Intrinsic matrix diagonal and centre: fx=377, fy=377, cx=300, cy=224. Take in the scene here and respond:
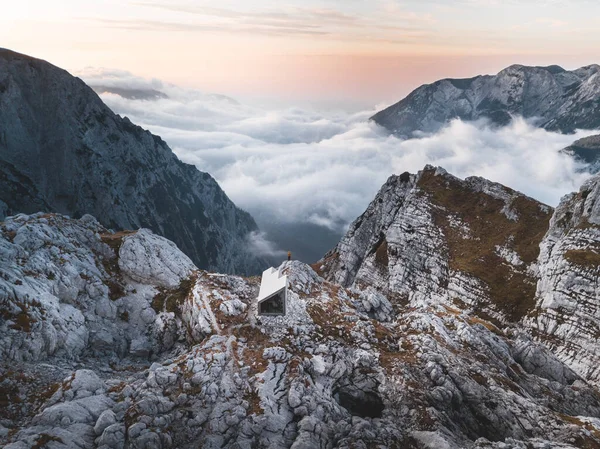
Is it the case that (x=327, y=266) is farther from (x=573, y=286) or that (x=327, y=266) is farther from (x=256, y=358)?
(x=256, y=358)

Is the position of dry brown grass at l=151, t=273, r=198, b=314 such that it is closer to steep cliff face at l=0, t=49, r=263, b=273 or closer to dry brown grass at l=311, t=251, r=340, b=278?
dry brown grass at l=311, t=251, r=340, b=278

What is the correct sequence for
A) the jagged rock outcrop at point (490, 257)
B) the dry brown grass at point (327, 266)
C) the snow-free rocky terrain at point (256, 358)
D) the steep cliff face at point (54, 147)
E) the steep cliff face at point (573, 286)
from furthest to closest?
the steep cliff face at point (54, 147) < the dry brown grass at point (327, 266) < the jagged rock outcrop at point (490, 257) < the steep cliff face at point (573, 286) < the snow-free rocky terrain at point (256, 358)

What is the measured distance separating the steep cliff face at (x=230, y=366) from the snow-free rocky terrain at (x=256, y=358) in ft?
0.57

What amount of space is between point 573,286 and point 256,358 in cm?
7225

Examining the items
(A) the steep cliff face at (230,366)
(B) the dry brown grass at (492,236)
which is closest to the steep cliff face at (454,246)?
(B) the dry brown grass at (492,236)

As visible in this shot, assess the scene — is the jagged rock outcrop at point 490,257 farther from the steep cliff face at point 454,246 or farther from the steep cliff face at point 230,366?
the steep cliff face at point 230,366

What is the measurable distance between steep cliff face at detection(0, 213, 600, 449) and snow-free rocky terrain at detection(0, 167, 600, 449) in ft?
0.57

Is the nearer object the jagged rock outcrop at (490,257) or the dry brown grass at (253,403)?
the dry brown grass at (253,403)

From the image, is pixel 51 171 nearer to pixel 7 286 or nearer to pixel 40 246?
pixel 40 246

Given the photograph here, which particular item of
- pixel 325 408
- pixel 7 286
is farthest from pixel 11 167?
pixel 325 408

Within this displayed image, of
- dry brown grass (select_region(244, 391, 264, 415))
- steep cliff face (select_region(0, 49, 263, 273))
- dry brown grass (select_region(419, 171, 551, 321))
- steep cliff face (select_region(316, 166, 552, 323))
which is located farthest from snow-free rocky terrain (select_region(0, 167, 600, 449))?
steep cliff face (select_region(0, 49, 263, 273))

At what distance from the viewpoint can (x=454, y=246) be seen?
104625mm

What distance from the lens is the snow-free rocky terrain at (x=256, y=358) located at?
109 feet

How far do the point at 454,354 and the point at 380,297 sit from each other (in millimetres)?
21133
